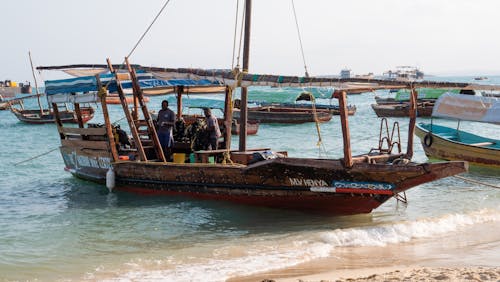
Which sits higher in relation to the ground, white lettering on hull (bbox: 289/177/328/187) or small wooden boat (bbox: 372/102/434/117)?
white lettering on hull (bbox: 289/177/328/187)

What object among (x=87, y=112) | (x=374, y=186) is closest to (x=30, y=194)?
(x=374, y=186)

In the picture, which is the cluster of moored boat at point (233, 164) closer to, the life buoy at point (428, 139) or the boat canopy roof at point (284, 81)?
the boat canopy roof at point (284, 81)

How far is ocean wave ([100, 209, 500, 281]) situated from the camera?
853 centimetres

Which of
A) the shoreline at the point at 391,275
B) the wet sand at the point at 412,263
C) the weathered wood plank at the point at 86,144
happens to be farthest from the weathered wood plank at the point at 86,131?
the shoreline at the point at 391,275

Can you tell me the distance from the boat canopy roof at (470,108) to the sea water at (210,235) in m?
2.72

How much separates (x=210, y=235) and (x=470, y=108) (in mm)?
10454

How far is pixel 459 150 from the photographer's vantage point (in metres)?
19.2

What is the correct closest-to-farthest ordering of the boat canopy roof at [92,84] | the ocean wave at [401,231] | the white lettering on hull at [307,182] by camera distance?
the ocean wave at [401,231]
the white lettering on hull at [307,182]
the boat canopy roof at [92,84]

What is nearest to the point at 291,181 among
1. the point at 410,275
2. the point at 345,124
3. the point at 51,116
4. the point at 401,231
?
the point at 345,124

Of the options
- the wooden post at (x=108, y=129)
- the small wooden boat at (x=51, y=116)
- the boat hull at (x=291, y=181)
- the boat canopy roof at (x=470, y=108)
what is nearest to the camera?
the boat hull at (x=291, y=181)

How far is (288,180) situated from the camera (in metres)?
11.1

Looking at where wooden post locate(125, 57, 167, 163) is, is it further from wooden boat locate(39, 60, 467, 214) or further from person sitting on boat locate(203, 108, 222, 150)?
person sitting on boat locate(203, 108, 222, 150)

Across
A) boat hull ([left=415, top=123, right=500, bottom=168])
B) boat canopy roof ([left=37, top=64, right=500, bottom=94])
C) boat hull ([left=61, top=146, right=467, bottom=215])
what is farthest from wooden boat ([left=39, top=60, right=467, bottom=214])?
boat hull ([left=415, top=123, right=500, bottom=168])

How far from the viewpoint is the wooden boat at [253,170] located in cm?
1030
